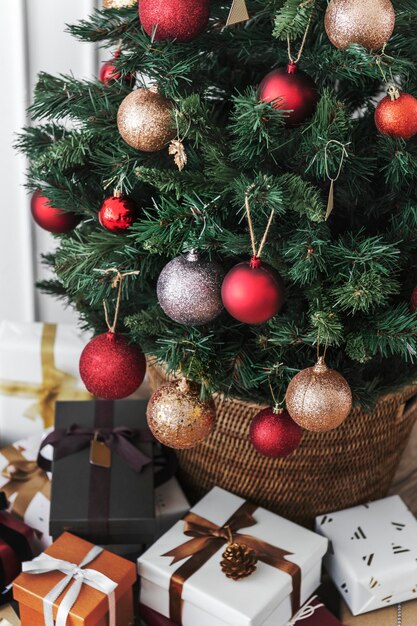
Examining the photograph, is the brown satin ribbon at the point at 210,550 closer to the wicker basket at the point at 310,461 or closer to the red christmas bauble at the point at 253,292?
the wicker basket at the point at 310,461

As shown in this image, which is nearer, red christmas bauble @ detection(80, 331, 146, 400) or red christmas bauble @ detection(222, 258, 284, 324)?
red christmas bauble @ detection(222, 258, 284, 324)

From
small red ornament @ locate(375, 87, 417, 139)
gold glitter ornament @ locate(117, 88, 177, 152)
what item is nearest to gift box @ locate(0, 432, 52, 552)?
gold glitter ornament @ locate(117, 88, 177, 152)

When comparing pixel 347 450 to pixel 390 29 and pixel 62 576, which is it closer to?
pixel 62 576

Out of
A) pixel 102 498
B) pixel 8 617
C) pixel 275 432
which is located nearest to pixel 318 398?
pixel 275 432

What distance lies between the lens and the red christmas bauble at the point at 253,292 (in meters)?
0.61

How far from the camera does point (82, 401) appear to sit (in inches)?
38.4

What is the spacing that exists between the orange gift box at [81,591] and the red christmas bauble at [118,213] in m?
0.35

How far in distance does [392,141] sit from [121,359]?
33 cm

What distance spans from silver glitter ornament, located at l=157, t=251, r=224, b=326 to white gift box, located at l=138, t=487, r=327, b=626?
0.29 meters

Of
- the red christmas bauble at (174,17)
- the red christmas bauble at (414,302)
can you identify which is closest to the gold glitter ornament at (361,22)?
the red christmas bauble at (174,17)

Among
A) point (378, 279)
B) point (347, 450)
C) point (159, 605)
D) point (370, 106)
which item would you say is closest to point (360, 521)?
point (347, 450)

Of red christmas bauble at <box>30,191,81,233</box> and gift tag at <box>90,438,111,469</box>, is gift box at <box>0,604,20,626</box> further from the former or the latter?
red christmas bauble at <box>30,191,81,233</box>

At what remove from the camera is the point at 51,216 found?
0.84 metres

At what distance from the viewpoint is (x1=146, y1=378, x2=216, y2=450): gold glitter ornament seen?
70 cm
